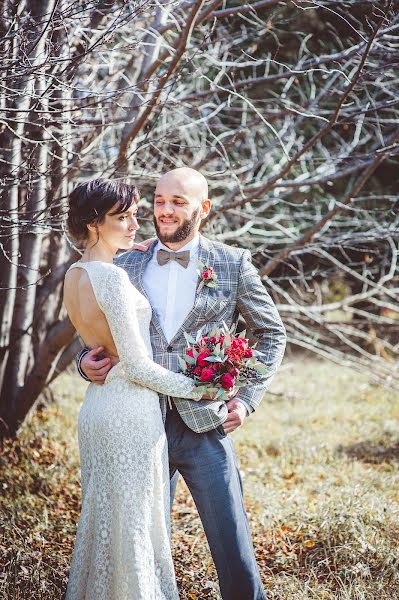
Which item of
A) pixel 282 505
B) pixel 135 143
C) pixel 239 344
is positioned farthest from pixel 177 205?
pixel 135 143

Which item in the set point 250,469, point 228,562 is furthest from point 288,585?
point 250,469

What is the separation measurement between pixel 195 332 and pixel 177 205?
1.84 feet

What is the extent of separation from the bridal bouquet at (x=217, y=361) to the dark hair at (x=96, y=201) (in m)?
0.61

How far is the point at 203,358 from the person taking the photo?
Answer: 2.79m

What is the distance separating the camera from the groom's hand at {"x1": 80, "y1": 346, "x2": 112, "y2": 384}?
9.27ft

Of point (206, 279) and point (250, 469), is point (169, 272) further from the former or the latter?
point (250, 469)

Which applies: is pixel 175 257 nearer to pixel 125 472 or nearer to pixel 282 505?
pixel 125 472

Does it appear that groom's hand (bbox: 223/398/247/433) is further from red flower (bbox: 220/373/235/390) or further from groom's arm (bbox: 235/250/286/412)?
red flower (bbox: 220/373/235/390)

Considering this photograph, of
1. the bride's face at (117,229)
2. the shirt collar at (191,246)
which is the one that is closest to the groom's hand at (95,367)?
the bride's face at (117,229)

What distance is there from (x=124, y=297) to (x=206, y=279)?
1.41 feet

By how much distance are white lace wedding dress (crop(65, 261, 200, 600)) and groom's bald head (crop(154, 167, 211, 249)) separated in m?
0.35

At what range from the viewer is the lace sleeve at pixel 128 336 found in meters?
2.75

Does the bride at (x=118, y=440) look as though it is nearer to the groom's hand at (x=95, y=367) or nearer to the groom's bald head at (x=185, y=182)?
the groom's hand at (x=95, y=367)

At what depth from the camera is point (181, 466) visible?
2.96 meters
